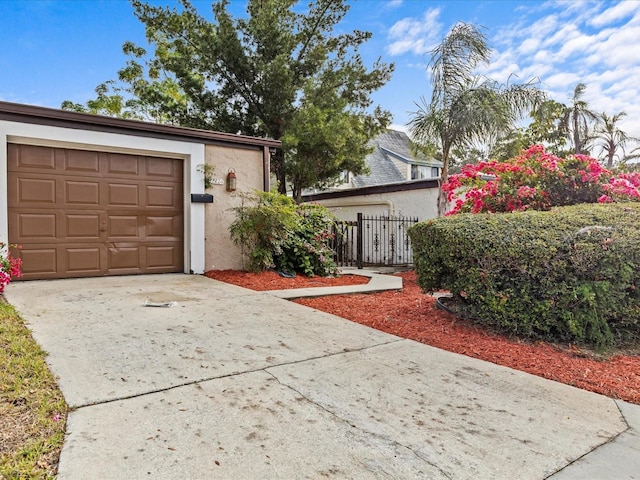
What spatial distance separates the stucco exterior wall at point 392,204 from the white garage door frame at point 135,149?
21.1ft

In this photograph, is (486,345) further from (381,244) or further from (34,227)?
(381,244)

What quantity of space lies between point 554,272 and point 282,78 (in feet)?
38.2

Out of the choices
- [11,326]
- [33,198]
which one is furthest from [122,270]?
[11,326]

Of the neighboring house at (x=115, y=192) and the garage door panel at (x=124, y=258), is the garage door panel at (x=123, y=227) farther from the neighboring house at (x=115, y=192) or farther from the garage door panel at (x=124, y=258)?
the garage door panel at (x=124, y=258)

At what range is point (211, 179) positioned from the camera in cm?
746

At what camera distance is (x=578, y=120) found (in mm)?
15141

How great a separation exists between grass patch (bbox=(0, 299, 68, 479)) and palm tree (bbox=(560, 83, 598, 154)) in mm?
17733

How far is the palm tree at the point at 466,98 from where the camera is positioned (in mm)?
9500

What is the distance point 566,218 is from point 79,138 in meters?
6.87

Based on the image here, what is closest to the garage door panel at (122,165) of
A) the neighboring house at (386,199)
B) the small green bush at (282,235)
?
the small green bush at (282,235)

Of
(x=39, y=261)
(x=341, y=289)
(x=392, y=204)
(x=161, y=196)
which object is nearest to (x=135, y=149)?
(x=161, y=196)

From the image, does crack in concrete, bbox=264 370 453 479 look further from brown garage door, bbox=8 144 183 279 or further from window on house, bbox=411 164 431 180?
window on house, bbox=411 164 431 180

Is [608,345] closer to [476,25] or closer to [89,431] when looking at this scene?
[89,431]

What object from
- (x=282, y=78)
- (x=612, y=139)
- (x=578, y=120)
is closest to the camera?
(x=282, y=78)
